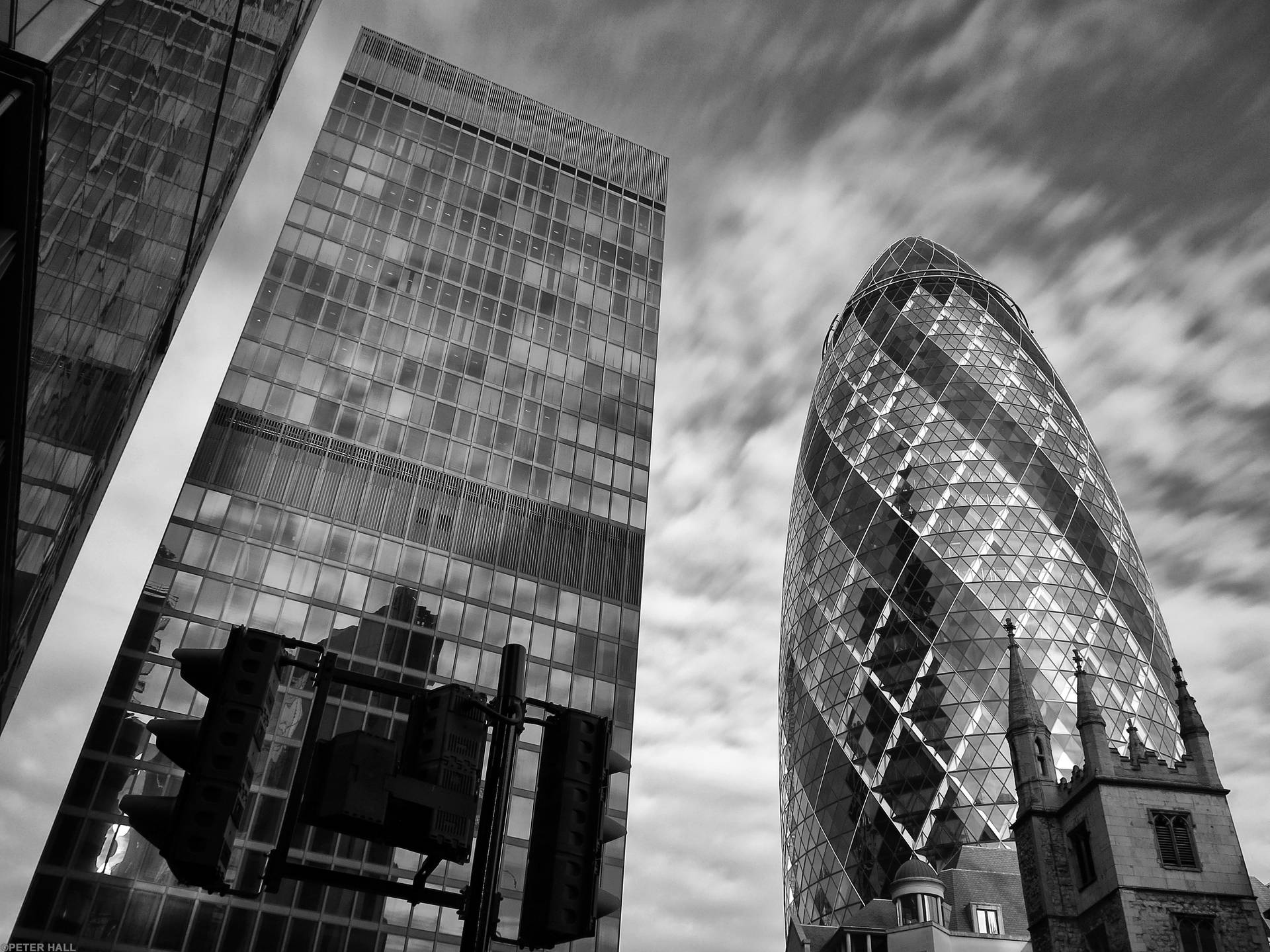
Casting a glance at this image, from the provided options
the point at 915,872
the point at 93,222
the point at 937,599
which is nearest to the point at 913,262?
the point at 937,599

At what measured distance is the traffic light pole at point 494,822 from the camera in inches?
197

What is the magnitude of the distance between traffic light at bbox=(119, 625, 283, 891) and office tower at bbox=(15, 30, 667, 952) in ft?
88.6

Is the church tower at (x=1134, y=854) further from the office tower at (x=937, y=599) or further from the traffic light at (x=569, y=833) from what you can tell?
the traffic light at (x=569, y=833)

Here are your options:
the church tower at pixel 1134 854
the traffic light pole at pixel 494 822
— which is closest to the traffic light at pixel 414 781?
the traffic light pole at pixel 494 822

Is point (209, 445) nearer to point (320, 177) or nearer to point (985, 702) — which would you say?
point (320, 177)

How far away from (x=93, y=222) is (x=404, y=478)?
3285 cm

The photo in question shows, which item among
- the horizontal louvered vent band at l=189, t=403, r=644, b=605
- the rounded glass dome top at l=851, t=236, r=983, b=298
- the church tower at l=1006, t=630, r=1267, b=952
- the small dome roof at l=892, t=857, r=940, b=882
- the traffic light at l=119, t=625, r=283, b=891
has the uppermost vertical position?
the rounded glass dome top at l=851, t=236, r=983, b=298

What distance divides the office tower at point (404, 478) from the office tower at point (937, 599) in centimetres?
2664

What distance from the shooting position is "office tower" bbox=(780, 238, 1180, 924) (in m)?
61.4

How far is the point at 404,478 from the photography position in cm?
4425

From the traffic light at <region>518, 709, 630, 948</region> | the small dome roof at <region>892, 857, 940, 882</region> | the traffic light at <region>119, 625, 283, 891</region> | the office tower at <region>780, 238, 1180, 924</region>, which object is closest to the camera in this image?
the traffic light at <region>119, 625, 283, 891</region>

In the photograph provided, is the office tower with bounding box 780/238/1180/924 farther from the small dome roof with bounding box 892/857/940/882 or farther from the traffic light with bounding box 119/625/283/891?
the traffic light with bounding box 119/625/283/891

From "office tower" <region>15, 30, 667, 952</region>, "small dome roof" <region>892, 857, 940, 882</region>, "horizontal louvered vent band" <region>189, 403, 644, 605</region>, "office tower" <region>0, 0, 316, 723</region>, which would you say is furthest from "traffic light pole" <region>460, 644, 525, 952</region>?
"small dome roof" <region>892, 857, 940, 882</region>

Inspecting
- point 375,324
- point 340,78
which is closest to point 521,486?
point 375,324
